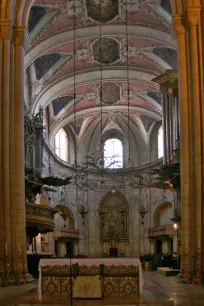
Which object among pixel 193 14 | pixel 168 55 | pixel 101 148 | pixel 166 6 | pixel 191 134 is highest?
pixel 166 6

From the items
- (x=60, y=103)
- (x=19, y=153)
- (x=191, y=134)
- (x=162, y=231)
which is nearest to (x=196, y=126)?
(x=191, y=134)

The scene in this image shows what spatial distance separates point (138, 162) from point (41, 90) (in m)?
12.5

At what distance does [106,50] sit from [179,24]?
41.3ft

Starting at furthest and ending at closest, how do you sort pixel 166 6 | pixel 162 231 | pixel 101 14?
pixel 162 231, pixel 101 14, pixel 166 6

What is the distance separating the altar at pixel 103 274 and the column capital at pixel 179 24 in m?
7.23

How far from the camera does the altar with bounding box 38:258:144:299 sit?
1082 centimetres

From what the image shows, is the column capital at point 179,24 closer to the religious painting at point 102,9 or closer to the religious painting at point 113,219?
the religious painting at point 102,9

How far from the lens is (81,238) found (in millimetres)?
36312

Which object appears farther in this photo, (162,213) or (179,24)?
(162,213)

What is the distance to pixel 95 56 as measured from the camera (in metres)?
27.9

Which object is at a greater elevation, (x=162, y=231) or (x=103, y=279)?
(x=103, y=279)

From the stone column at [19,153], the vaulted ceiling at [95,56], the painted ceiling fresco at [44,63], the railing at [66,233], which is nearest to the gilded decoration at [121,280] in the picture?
the stone column at [19,153]

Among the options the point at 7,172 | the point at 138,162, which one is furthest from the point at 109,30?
the point at 138,162

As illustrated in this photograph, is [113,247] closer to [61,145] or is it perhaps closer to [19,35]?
[61,145]
